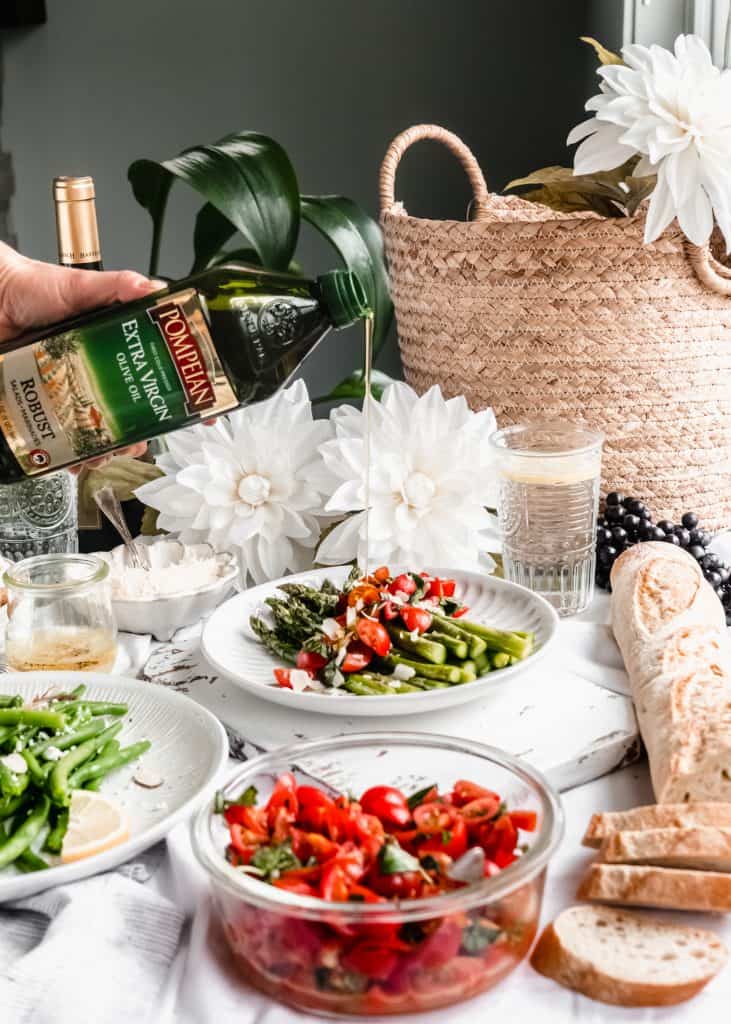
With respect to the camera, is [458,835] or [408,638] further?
[408,638]

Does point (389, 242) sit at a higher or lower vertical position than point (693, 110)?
lower

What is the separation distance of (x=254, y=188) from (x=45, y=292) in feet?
1.80

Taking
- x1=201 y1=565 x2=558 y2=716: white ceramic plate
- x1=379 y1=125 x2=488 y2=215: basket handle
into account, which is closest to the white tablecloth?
x1=201 y1=565 x2=558 y2=716: white ceramic plate

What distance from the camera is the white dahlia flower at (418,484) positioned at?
131cm

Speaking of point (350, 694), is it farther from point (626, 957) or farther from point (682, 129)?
point (682, 129)

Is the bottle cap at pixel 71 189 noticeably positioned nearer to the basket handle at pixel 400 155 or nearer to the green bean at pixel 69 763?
the basket handle at pixel 400 155

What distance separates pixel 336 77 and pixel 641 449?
1933 mm

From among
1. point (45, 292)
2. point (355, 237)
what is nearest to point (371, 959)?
point (45, 292)

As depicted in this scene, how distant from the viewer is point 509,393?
57.7 inches

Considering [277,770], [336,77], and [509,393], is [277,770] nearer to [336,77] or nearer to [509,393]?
[509,393]

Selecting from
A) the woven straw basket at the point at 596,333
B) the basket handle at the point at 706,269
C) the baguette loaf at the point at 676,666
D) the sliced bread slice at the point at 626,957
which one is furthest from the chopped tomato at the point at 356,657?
the basket handle at the point at 706,269

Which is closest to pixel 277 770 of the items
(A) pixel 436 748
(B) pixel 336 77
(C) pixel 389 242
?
(A) pixel 436 748

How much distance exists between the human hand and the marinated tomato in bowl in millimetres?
632

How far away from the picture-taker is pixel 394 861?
0.68m
